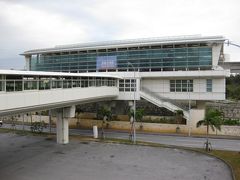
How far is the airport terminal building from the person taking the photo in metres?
51.5

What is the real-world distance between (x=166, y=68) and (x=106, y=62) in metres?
12.6

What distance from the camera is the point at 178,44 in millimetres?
54812

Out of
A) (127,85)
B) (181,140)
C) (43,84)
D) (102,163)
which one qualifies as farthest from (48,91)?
(127,85)

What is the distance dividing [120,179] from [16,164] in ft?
36.3

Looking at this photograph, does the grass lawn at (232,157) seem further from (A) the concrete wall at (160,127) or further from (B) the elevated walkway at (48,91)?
(B) the elevated walkway at (48,91)

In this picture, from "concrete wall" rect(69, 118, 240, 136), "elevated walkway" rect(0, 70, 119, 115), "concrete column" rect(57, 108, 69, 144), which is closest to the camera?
"elevated walkway" rect(0, 70, 119, 115)

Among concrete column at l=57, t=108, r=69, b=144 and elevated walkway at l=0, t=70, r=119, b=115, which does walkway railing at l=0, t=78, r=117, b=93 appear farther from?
concrete column at l=57, t=108, r=69, b=144

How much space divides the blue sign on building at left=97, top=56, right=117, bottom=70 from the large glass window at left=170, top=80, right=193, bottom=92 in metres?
12.5

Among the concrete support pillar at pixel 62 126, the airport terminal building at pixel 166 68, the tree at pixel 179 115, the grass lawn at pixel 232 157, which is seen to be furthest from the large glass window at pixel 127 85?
the grass lawn at pixel 232 157

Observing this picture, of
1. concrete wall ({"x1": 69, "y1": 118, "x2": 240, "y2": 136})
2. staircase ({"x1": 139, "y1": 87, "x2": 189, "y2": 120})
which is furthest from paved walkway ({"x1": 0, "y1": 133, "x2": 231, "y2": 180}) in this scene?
staircase ({"x1": 139, "y1": 87, "x2": 189, "y2": 120})

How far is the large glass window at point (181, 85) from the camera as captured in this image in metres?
53.3

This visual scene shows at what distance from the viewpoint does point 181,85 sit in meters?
54.0

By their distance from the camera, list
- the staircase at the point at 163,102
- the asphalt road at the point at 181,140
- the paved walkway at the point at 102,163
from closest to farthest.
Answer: the paved walkway at the point at 102,163 → the asphalt road at the point at 181,140 → the staircase at the point at 163,102

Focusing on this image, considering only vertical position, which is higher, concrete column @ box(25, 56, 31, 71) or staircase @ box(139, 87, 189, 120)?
concrete column @ box(25, 56, 31, 71)
